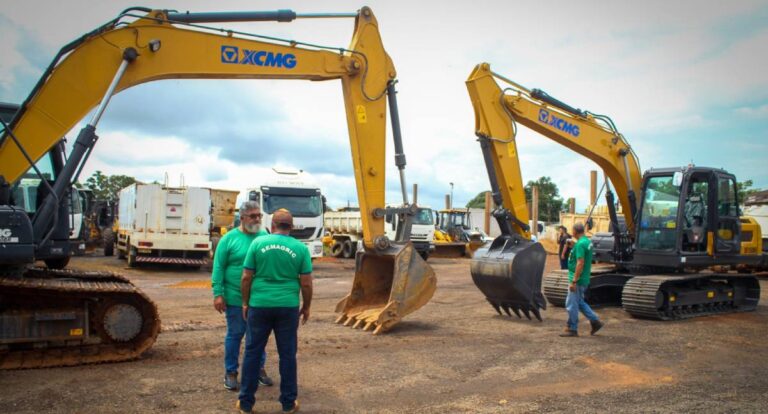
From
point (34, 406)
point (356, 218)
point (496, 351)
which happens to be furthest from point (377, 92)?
point (356, 218)

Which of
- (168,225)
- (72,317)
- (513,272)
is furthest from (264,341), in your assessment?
(168,225)

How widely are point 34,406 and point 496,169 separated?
297 inches

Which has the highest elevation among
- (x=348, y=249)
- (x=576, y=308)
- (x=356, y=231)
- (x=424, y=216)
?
(x=424, y=216)

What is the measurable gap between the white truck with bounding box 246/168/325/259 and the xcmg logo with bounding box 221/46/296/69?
11.1 meters

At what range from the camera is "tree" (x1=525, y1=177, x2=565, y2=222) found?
63.1 m

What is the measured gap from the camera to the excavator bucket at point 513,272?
31.1 ft

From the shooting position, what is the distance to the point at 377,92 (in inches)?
354

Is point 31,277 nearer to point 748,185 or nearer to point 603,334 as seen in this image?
point 603,334

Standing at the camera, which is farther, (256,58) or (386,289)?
(386,289)

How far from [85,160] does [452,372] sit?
4.67 meters

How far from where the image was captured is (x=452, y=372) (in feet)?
21.9

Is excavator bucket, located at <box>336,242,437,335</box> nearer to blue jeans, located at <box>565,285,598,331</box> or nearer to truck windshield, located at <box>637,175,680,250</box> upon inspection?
blue jeans, located at <box>565,285,598,331</box>

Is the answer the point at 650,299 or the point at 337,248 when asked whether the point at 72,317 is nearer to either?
the point at 650,299

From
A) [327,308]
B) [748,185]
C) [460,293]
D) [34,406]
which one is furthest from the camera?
[748,185]
